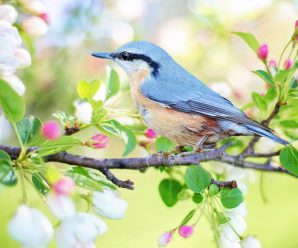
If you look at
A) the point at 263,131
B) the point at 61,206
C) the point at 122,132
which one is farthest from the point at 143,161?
the point at 61,206

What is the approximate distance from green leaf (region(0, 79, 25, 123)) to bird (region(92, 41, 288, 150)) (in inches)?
23.4

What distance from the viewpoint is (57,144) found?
1150 millimetres

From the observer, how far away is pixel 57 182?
3.33ft

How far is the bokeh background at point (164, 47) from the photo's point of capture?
89.1 inches

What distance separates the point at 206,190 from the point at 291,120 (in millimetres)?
318

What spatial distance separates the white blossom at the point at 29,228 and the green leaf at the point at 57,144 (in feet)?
0.51

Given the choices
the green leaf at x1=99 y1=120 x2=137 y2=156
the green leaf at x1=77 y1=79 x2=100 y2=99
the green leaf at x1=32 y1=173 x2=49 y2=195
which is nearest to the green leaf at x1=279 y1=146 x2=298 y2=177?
the green leaf at x1=99 y1=120 x2=137 y2=156

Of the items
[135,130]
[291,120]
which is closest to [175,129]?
[135,130]

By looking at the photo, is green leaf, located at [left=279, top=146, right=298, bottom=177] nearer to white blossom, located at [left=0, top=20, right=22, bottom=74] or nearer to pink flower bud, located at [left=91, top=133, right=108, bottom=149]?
pink flower bud, located at [left=91, top=133, right=108, bottom=149]

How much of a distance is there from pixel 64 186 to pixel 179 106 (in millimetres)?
788

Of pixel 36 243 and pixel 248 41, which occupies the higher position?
pixel 248 41

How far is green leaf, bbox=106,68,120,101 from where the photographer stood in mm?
1459

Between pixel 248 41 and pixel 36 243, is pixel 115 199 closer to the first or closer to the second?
pixel 36 243

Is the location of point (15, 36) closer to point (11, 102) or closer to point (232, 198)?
point (11, 102)
